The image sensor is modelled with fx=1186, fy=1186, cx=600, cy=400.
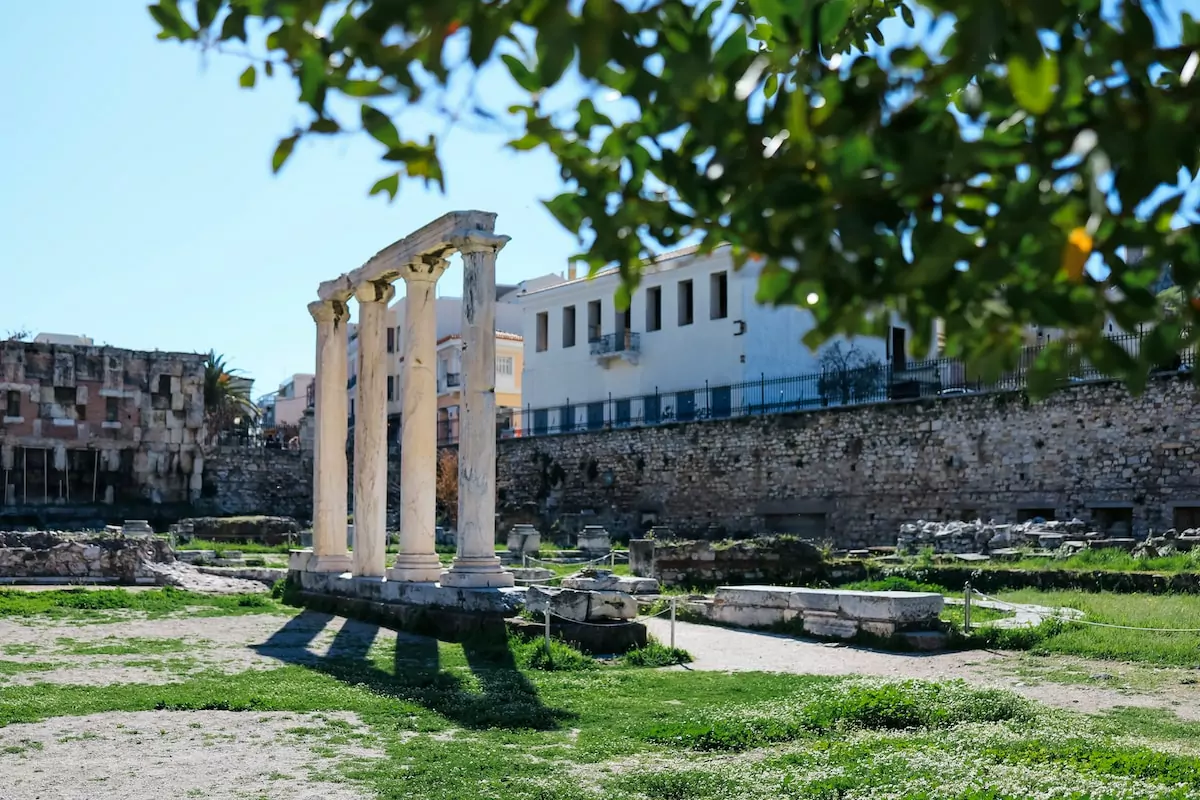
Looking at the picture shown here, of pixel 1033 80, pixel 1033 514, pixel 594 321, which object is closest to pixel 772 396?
pixel 594 321

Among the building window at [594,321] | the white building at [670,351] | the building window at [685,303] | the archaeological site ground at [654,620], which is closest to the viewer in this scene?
the archaeological site ground at [654,620]

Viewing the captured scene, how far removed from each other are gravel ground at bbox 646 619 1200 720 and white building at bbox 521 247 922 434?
17047 millimetres

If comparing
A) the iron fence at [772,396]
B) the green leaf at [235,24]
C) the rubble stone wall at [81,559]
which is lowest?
the rubble stone wall at [81,559]

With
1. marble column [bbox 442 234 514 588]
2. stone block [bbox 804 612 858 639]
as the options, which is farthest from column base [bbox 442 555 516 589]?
stone block [bbox 804 612 858 639]

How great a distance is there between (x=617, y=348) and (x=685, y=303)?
9.57 ft

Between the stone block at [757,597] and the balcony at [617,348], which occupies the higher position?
the balcony at [617,348]

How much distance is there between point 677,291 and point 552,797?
112 ft

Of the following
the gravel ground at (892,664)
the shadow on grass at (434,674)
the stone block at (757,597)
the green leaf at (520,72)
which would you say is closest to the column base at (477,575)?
the shadow on grass at (434,674)

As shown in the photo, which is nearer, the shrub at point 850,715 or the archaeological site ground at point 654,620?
the archaeological site ground at point 654,620

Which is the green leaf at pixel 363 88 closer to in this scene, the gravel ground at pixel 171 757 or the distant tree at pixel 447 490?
the gravel ground at pixel 171 757

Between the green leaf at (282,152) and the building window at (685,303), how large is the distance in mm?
36432

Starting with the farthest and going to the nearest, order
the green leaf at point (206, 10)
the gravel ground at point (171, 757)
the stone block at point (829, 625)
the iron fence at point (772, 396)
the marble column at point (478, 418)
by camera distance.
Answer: the iron fence at point (772, 396) < the marble column at point (478, 418) < the stone block at point (829, 625) < the gravel ground at point (171, 757) < the green leaf at point (206, 10)

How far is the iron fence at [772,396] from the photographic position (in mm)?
26859

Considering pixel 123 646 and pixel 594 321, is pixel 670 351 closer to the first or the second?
pixel 594 321
